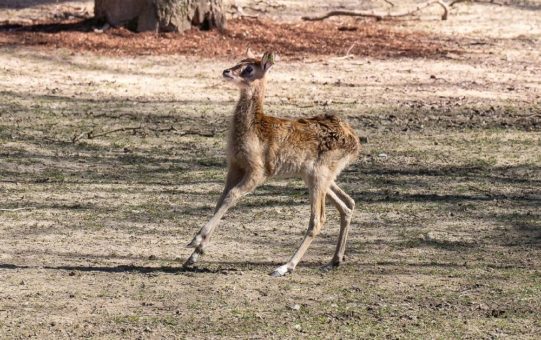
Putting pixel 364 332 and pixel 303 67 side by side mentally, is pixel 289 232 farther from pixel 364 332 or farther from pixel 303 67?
pixel 303 67

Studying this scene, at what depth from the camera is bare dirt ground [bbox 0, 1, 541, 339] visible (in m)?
6.55

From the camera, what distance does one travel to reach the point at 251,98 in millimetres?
7449

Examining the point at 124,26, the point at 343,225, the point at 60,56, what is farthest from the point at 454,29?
the point at 343,225

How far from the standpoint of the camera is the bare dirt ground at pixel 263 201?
21.5 feet

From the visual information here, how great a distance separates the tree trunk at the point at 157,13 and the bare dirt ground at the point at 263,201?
40 cm

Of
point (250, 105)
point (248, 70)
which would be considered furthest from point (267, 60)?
point (250, 105)

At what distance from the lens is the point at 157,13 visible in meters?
16.3

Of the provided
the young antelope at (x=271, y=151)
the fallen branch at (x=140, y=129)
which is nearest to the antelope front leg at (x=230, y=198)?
the young antelope at (x=271, y=151)

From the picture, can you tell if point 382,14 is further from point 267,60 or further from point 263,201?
point 267,60

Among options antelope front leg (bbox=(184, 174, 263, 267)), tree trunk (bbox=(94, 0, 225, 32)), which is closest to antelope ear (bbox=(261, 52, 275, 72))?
antelope front leg (bbox=(184, 174, 263, 267))

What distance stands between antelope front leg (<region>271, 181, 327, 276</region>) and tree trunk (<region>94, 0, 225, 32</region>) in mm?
9322

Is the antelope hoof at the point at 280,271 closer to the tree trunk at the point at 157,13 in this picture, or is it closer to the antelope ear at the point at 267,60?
the antelope ear at the point at 267,60

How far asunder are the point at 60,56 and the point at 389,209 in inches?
283

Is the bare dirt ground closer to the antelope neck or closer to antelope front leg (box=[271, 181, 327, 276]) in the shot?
antelope front leg (box=[271, 181, 327, 276])
